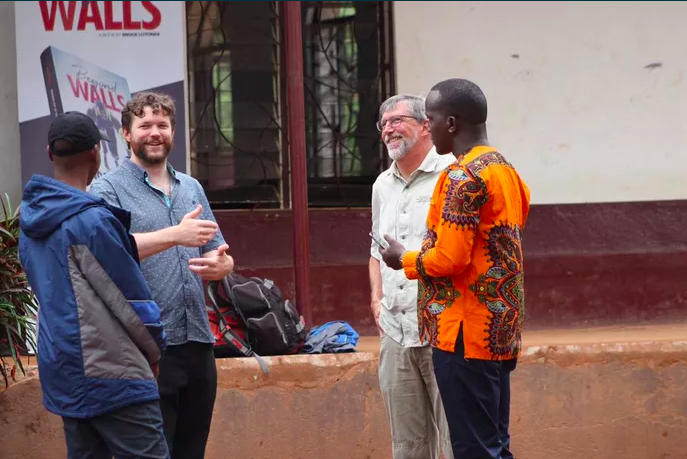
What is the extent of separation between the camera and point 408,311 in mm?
4922

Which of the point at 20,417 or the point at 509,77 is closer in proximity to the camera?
the point at 20,417

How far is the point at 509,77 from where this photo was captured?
26.3 ft

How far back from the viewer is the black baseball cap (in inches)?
151

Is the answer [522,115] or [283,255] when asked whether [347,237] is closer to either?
[283,255]

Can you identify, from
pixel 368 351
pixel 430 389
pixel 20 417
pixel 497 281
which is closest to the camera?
pixel 497 281

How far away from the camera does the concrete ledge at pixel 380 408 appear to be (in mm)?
6164

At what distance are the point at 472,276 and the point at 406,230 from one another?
1.03 m

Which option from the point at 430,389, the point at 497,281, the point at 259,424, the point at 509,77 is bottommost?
the point at 259,424

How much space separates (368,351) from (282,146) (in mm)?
1909

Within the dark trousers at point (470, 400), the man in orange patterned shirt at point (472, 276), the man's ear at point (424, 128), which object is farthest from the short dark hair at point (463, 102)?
the man's ear at point (424, 128)

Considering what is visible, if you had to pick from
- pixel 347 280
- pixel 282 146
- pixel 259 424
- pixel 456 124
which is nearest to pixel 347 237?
pixel 347 280

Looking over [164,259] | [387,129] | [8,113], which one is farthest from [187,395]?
[8,113]

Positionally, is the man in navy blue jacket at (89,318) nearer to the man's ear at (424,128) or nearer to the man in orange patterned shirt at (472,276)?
the man in orange patterned shirt at (472,276)

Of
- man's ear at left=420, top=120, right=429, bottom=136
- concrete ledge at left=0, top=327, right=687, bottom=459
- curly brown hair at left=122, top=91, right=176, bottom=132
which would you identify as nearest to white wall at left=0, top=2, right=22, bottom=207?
concrete ledge at left=0, top=327, right=687, bottom=459
